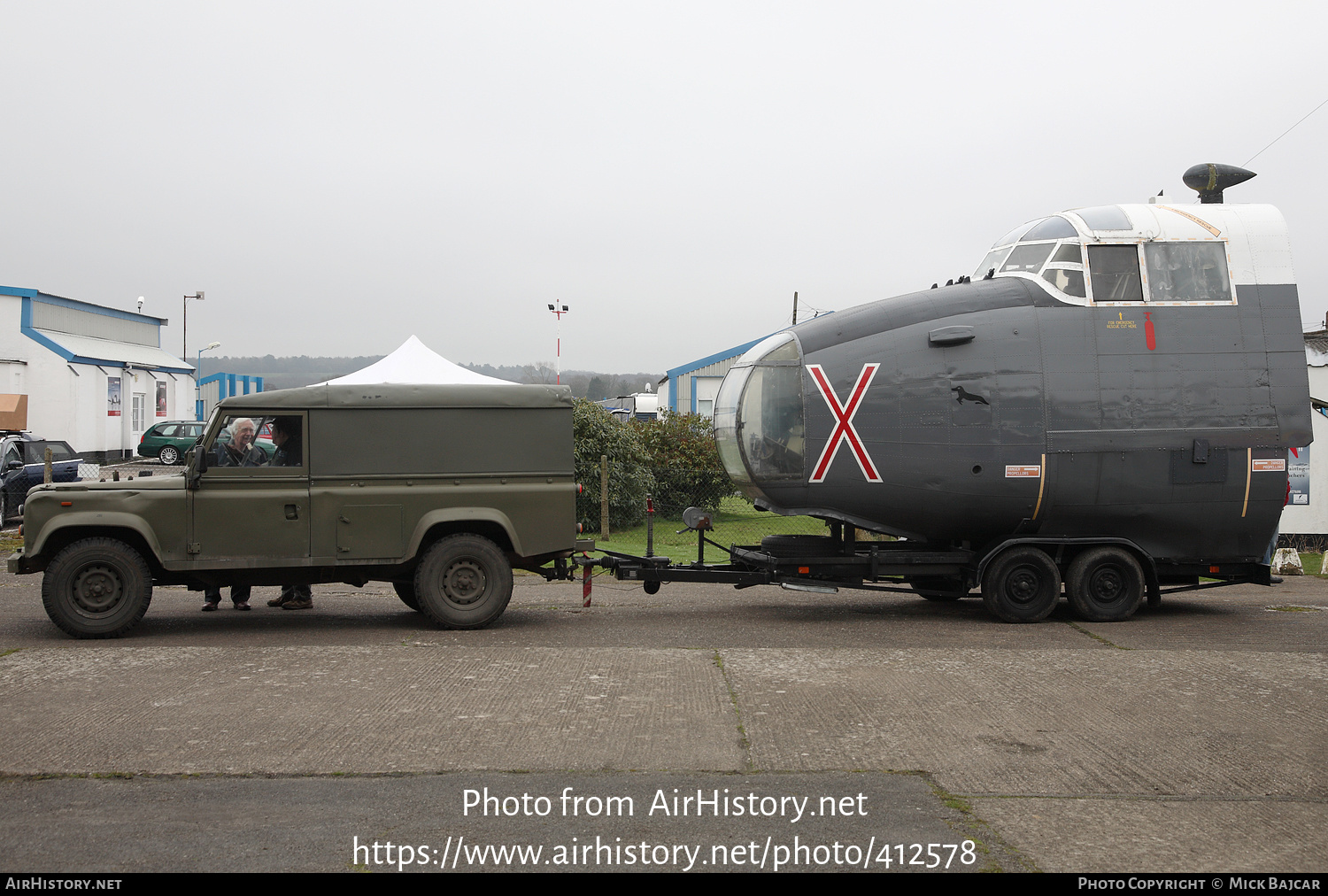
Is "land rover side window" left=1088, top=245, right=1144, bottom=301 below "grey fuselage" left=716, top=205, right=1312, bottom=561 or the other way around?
the other way around

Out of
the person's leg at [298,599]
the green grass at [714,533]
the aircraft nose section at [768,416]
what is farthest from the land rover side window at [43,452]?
the aircraft nose section at [768,416]

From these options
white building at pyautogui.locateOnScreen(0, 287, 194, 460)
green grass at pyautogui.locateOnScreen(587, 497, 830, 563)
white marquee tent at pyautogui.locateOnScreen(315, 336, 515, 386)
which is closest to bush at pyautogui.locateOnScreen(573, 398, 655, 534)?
green grass at pyautogui.locateOnScreen(587, 497, 830, 563)

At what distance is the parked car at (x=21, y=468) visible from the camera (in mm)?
17812

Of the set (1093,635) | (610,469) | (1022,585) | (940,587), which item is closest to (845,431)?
(940,587)

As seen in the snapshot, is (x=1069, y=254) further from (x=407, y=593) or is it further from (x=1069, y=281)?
(x=407, y=593)

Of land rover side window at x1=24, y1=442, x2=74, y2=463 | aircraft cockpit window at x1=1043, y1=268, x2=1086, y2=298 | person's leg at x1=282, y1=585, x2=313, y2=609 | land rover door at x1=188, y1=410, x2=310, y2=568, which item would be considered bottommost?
person's leg at x1=282, y1=585, x2=313, y2=609

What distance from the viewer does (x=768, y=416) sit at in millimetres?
10273

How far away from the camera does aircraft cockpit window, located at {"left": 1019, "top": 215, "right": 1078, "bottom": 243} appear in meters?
10.5

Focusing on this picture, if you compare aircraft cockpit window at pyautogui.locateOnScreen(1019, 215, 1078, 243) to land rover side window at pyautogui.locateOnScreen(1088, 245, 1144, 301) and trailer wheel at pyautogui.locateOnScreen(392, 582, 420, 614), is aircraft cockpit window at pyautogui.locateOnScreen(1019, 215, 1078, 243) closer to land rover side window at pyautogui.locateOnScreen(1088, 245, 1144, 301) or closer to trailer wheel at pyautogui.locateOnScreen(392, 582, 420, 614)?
land rover side window at pyautogui.locateOnScreen(1088, 245, 1144, 301)

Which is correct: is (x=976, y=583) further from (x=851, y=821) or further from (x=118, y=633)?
(x=118, y=633)

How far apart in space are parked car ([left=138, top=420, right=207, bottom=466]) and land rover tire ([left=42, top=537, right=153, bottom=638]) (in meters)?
26.9

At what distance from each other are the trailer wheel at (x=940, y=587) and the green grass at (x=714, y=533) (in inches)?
185

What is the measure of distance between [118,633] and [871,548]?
7344 mm

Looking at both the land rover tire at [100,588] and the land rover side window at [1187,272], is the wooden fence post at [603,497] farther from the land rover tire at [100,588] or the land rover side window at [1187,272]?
the land rover side window at [1187,272]
